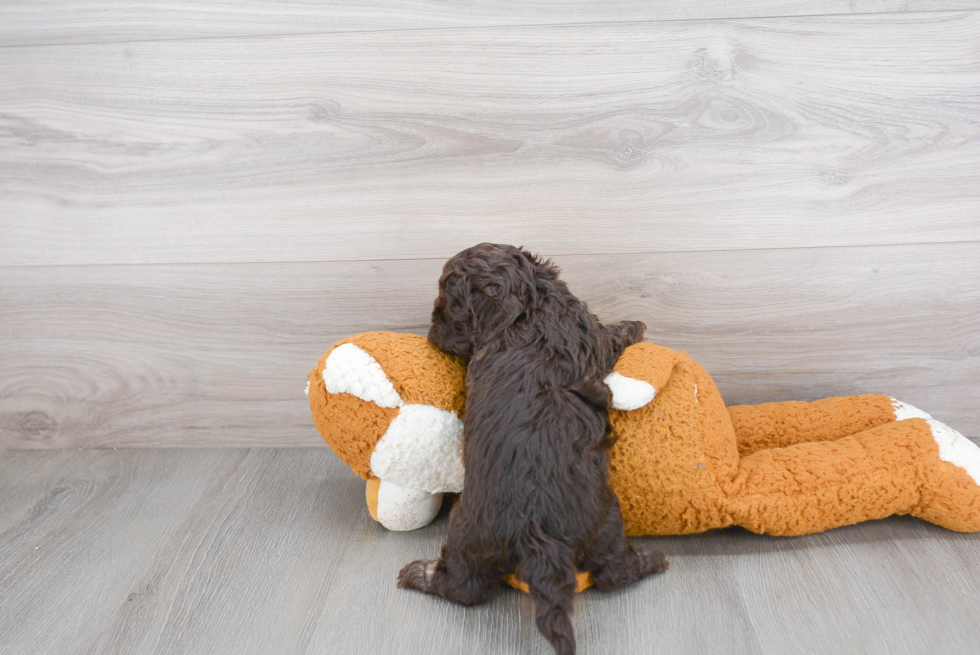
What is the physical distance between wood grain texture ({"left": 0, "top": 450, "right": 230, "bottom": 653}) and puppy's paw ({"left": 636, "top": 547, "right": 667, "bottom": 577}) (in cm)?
71

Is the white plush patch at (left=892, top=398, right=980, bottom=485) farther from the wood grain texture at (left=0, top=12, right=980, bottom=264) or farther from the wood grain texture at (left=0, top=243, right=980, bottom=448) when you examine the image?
the wood grain texture at (left=0, top=12, right=980, bottom=264)

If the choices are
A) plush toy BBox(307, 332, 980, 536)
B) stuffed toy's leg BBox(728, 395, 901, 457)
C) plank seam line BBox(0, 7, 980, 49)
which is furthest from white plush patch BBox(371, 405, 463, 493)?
plank seam line BBox(0, 7, 980, 49)

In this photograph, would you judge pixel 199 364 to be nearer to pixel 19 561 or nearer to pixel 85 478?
pixel 85 478

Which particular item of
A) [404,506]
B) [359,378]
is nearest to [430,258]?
[359,378]

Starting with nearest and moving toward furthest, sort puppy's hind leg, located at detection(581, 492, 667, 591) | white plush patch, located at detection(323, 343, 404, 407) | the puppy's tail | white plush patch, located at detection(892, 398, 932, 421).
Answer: the puppy's tail
puppy's hind leg, located at detection(581, 492, 667, 591)
white plush patch, located at detection(323, 343, 404, 407)
white plush patch, located at detection(892, 398, 932, 421)

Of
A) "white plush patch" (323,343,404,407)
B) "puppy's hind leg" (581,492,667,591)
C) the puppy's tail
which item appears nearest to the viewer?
the puppy's tail

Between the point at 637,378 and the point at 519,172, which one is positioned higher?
the point at 519,172

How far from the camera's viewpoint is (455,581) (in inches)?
34.5

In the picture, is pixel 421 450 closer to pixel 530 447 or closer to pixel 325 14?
pixel 530 447

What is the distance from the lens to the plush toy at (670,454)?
0.94 m

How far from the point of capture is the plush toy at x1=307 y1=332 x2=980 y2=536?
3.09 feet

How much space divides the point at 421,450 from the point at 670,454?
346 mm

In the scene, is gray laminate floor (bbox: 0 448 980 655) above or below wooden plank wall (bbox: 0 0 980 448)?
below

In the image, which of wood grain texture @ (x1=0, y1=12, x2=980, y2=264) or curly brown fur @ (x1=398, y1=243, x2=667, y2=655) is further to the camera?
wood grain texture @ (x1=0, y1=12, x2=980, y2=264)
